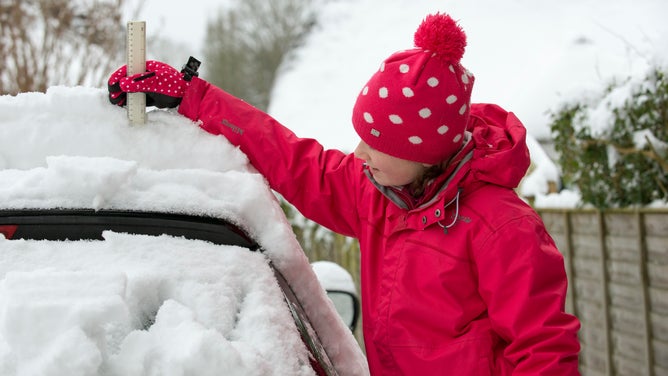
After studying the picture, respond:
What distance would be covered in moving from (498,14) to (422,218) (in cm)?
1875

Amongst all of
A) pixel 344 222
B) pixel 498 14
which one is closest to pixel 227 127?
pixel 344 222

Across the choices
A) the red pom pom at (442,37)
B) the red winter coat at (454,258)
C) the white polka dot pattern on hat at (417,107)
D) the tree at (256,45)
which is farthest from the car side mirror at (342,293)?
the tree at (256,45)

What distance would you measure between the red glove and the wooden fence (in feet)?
10.8

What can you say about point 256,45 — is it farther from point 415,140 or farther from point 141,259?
point 141,259

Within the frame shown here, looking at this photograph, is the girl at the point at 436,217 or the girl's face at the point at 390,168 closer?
the girl at the point at 436,217

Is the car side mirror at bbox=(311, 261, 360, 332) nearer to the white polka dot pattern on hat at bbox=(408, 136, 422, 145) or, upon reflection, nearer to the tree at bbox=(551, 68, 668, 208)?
the white polka dot pattern on hat at bbox=(408, 136, 422, 145)

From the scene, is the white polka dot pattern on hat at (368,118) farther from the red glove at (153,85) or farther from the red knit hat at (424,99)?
the red glove at (153,85)

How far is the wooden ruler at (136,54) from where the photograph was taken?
1754 millimetres

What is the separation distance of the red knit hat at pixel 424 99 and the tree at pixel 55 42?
4445 millimetres

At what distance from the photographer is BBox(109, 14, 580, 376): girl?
169 centimetres

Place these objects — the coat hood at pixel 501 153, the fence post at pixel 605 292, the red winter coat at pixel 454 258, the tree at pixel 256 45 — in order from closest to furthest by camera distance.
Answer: the red winter coat at pixel 454 258 → the coat hood at pixel 501 153 → the fence post at pixel 605 292 → the tree at pixel 256 45

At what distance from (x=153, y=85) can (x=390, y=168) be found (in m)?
0.70

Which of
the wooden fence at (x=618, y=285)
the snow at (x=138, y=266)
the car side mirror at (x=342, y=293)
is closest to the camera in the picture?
the snow at (x=138, y=266)

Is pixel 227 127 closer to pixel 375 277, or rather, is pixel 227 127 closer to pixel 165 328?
pixel 375 277
